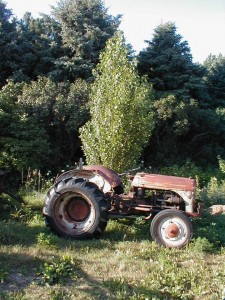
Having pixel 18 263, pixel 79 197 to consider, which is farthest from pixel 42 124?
pixel 18 263

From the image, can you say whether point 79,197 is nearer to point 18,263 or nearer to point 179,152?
point 18,263

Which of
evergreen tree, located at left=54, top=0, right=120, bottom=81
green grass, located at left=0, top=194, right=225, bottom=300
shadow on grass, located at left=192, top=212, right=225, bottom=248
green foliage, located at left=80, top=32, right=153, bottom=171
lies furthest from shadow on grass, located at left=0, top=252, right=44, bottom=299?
evergreen tree, located at left=54, top=0, right=120, bottom=81

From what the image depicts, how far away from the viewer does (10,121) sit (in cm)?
1305

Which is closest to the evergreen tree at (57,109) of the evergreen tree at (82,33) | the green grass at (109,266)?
the evergreen tree at (82,33)

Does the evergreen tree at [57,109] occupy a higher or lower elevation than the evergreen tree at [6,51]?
lower

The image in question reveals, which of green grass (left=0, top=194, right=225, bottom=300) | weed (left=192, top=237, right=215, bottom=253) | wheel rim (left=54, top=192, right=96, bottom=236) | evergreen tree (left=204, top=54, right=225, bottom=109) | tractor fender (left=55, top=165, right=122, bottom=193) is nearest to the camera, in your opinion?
green grass (left=0, top=194, right=225, bottom=300)

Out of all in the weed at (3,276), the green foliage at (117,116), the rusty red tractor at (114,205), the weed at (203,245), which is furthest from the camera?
the green foliage at (117,116)

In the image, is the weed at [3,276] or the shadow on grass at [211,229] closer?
the weed at [3,276]

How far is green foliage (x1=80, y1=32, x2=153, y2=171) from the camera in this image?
9.50 m

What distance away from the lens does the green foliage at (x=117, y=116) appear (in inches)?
374

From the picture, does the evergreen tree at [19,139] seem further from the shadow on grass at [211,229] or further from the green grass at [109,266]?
the shadow on grass at [211,229]

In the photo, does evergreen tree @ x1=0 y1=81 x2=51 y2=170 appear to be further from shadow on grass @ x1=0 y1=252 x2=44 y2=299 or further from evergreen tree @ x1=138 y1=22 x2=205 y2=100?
evergreen tree @ x1=138 y1=22 x2=205 y2=100

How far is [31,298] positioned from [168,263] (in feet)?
6.21

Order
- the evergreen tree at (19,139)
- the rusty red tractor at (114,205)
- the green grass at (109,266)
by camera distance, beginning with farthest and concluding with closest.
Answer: the evergreen tree at (19,139), the rusty red tractor at (114,205), the green grass at (109,266)
